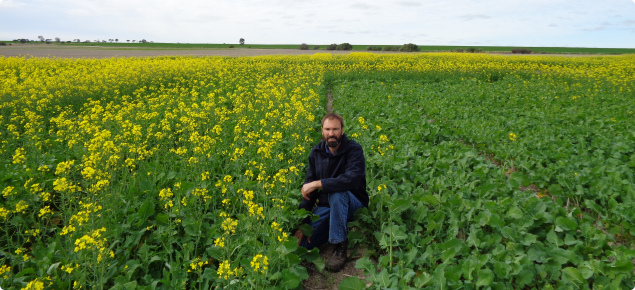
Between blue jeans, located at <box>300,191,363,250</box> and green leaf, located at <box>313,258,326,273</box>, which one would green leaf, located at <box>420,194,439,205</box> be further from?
green leaf, located at <box>313,258,326,273</box>

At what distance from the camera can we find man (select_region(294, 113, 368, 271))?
336 cm

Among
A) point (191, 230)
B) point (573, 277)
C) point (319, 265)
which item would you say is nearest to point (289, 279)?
point (319, 265)

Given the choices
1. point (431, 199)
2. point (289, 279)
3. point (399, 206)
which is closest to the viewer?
point (289, 279)

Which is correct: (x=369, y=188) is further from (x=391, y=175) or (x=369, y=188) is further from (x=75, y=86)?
(x=75, y=86)

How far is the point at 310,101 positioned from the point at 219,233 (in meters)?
6.61

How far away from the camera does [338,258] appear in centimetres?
340

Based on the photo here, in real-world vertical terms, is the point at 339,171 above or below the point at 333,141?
below

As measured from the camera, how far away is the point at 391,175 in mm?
4996

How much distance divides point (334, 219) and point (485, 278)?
1489mm

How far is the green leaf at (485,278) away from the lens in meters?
2.45

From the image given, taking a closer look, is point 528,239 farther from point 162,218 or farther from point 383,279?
point 162,218

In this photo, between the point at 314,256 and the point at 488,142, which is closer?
the point at 314,256

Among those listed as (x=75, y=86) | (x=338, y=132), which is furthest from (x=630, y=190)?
(x=75, y=86)

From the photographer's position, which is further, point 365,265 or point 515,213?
point 515,213
